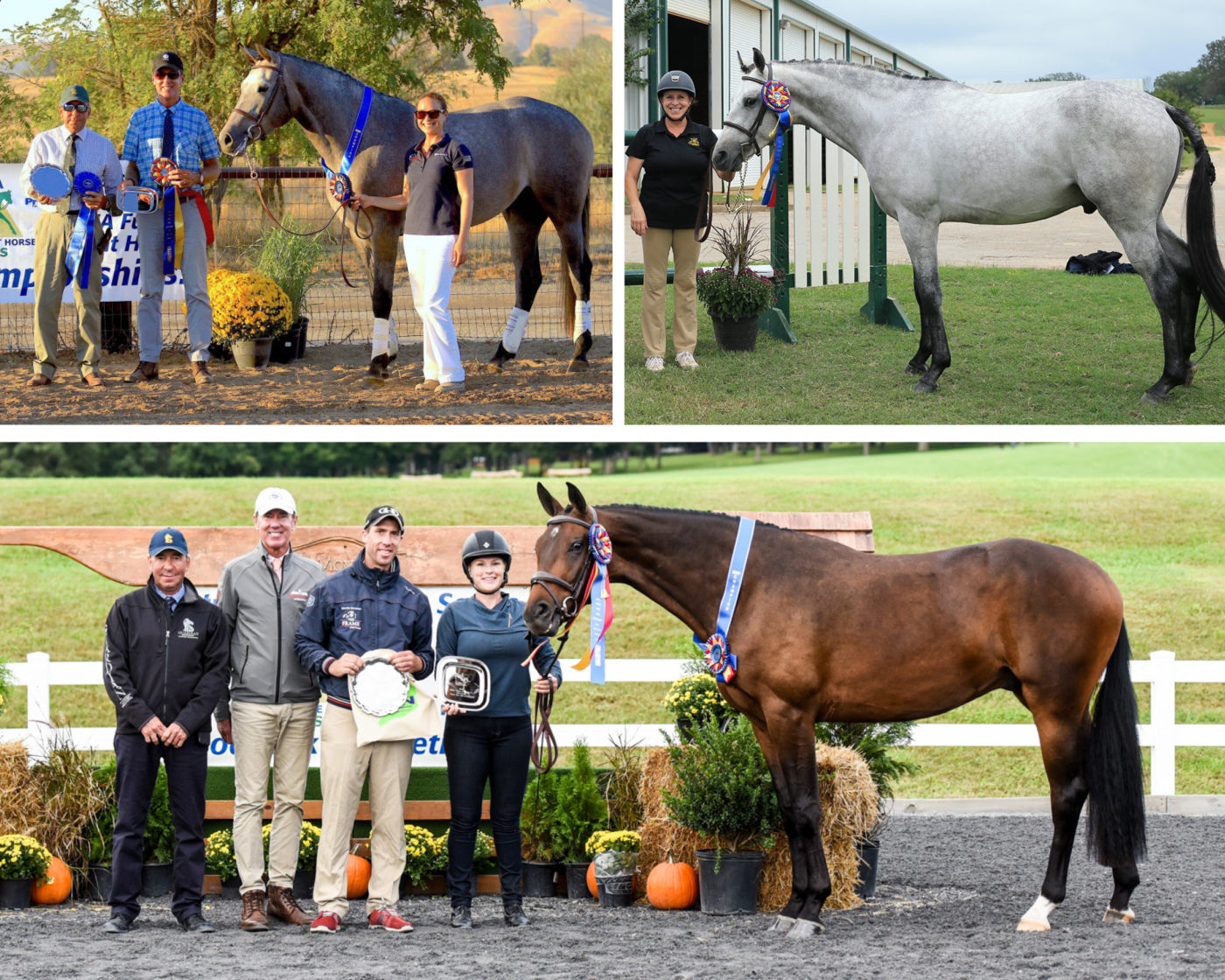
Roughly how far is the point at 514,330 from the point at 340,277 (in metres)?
1.46

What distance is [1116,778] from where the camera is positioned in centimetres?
→ 523

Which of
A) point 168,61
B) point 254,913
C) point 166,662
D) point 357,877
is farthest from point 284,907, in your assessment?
point 168,61

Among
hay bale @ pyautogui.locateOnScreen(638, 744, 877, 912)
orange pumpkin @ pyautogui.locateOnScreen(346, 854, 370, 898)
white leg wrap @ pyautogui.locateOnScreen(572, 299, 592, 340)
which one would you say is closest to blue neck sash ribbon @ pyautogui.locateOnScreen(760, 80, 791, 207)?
white leg wrap @ pyautogui.locateOnScreen(572, 299, 592, 340)

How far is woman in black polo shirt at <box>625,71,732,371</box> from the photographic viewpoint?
938 centimetres

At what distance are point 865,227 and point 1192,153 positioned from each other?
A: 244 centimetres

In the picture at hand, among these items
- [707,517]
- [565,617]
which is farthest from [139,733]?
[707,517]

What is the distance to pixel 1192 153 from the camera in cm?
906

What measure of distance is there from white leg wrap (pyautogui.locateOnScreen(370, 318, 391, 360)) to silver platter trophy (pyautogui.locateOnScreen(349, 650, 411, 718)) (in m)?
4.64

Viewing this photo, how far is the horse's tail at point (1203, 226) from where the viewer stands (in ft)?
29.1

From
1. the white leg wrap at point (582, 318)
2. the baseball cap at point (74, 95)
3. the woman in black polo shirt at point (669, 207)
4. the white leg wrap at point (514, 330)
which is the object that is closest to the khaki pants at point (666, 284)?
the woman in black polo shirt at point (669, 207)

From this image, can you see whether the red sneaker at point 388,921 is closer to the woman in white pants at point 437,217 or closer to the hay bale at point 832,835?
the hay bale at point 832,835

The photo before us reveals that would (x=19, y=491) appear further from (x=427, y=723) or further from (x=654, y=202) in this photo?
(x=427, y=723)

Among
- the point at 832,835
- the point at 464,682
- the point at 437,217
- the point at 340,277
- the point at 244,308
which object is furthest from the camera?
the point at 340,277

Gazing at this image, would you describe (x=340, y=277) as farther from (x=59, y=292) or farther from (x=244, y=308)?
(x=59, y=292)
